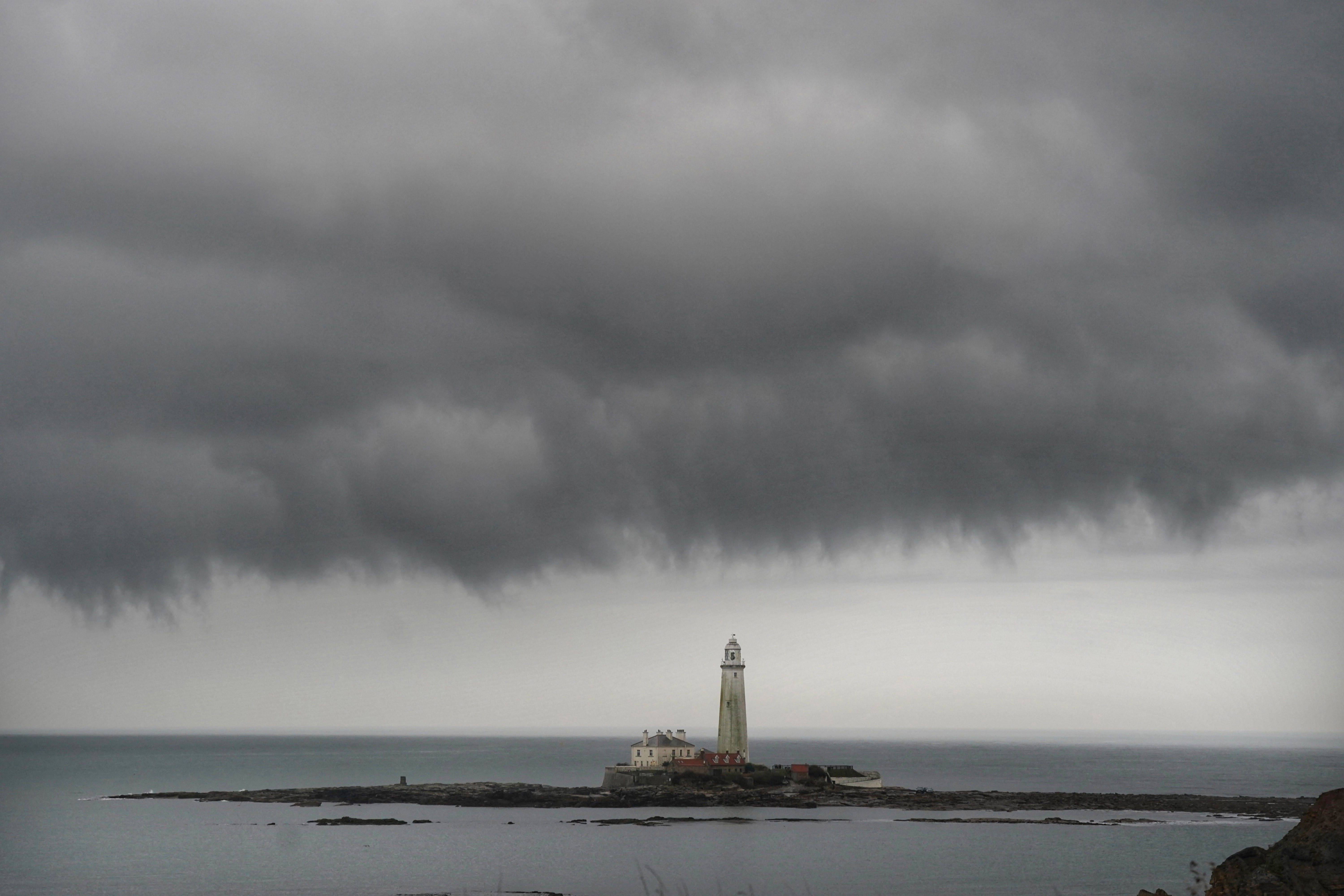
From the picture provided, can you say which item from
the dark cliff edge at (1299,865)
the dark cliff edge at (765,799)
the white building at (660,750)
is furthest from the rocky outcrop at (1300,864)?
the white building at (660,750)

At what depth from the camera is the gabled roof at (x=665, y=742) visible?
9912 cm

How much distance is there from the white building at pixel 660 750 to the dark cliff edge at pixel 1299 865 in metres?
80.0

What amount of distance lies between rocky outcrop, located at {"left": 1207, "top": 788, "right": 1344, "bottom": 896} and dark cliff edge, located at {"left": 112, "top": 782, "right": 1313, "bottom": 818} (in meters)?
68.7

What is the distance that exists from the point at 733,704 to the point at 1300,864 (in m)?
74.9

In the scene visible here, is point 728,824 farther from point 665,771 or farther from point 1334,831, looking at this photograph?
point 1334,831

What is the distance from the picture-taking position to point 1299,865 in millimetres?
19141

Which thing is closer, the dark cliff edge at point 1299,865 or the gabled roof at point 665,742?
the dark cliff edge at point 1299,865

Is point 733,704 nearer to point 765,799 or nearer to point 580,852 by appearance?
point 765,799

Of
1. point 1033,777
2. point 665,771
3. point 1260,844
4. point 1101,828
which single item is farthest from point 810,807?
point 1033,777

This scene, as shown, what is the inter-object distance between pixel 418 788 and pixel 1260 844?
6681 centimetres

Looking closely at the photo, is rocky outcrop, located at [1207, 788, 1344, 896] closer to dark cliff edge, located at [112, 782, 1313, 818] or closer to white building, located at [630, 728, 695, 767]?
dark cliff edge, located at [112, 782, 1313, 818]

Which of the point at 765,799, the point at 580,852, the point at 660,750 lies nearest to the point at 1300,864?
the point at 580,852

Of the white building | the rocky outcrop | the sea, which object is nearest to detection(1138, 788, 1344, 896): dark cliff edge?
the rocky outcrop

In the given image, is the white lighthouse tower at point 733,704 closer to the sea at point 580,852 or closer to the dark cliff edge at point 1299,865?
the sea at point 580,852
